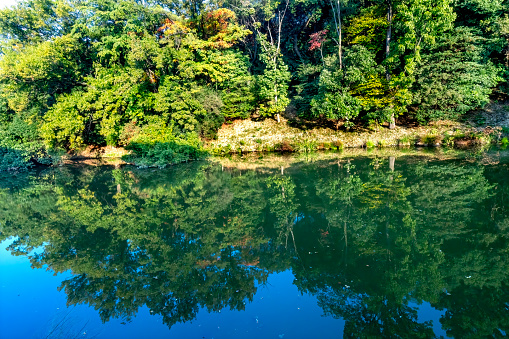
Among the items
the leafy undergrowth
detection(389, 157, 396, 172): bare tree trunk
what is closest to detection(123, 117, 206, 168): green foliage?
the leafy undergrowth

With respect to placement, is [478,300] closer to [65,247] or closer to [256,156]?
[65,247]

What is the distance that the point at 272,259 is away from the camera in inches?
268

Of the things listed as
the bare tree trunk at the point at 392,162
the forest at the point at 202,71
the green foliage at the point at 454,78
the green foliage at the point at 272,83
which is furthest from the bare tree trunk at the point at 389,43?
the green foliage at the point at 272,83

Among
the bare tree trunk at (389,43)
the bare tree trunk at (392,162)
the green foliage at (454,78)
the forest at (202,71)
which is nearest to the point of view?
the bare tree trunk at (392,162)

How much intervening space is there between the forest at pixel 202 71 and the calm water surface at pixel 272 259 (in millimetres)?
10580

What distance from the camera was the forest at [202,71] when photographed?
20969mm

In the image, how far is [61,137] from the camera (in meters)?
22.7

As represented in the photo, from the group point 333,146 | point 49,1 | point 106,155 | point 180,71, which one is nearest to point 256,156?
point 333,146

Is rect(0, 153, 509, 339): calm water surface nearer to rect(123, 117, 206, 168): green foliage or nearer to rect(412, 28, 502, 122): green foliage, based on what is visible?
rect(123, 117, 206, 168): green foliage

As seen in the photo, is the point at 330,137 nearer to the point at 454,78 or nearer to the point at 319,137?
the point at 319,137

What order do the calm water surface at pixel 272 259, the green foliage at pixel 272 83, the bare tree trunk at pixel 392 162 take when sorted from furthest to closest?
1. the green foliage at pixel 272 83
2. the bare tree trunk at pixel 392 162
3. the calm water surface at pixel 272 259

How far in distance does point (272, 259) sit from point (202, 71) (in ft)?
72.2

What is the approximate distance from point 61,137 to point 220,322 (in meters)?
23.3

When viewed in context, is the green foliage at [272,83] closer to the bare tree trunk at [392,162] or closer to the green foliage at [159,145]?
the green foliage at [159,145]
